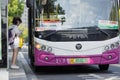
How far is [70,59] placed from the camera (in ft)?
49.4

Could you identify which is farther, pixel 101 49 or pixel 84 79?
pixel 101 49

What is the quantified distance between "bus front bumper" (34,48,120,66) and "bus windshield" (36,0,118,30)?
86 centimetres

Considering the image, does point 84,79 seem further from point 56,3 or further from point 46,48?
point 56,3

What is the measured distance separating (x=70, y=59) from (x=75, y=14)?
1.49 meters

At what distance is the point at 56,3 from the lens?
15.3m

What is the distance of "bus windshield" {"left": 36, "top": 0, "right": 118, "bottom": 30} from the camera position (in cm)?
1511

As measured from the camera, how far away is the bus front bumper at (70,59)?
49.1 ft

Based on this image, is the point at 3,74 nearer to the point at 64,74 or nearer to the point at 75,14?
the point at 64,74

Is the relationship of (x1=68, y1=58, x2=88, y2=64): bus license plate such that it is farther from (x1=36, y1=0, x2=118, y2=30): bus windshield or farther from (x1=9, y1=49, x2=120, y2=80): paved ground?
(x1=36, y1=0, x2=118, y2=30): bus windshield

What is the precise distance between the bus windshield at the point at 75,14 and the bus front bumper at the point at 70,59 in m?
0.86

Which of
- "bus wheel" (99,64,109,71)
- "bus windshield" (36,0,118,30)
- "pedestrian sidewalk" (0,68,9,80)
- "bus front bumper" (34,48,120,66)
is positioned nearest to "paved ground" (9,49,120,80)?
"pedestrian sidewalk" (0,68,9,80)

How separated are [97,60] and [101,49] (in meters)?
0.38

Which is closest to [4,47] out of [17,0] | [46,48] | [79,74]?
[46,48]

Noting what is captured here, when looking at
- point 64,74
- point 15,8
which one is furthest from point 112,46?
point 15,8
